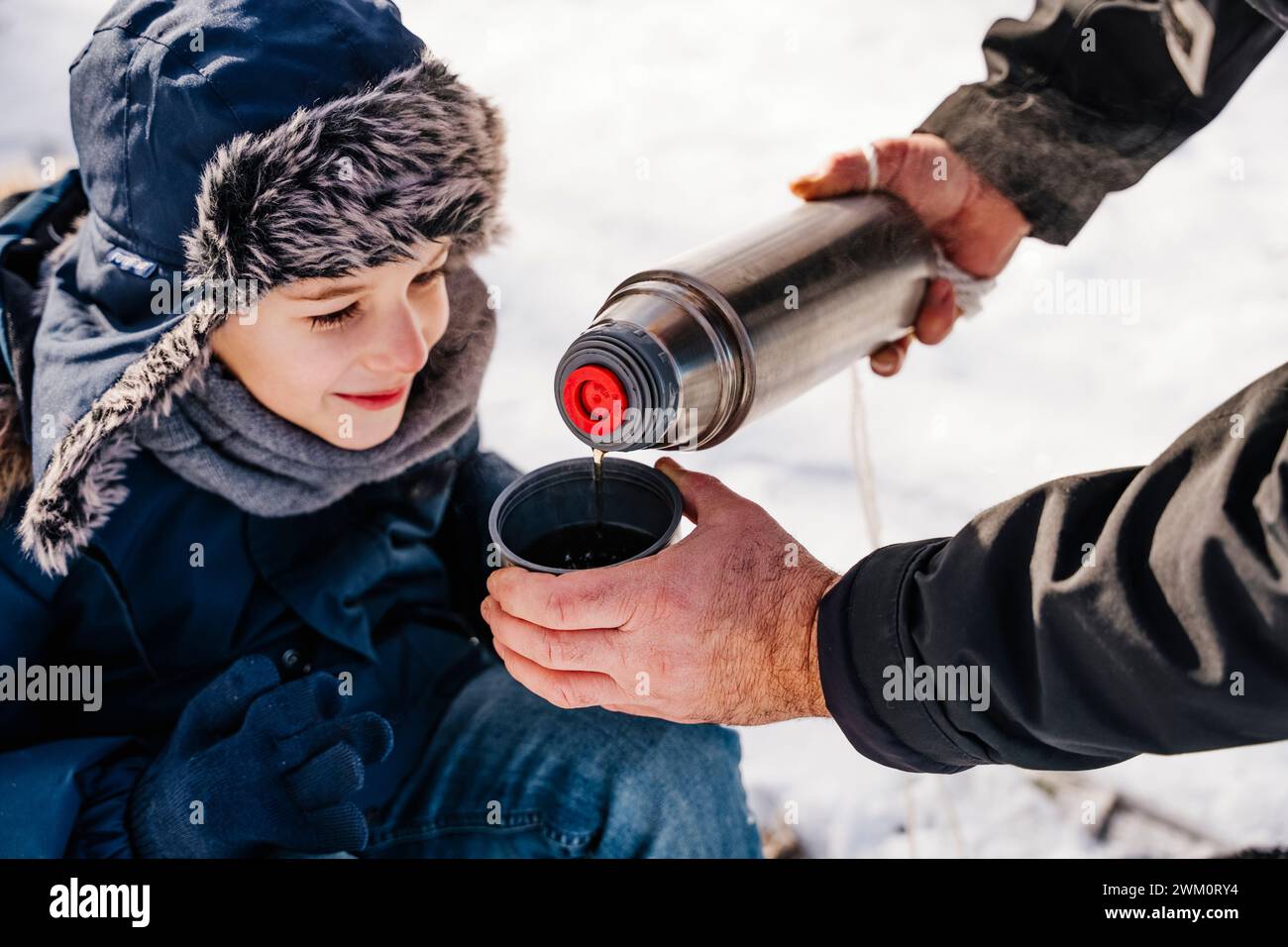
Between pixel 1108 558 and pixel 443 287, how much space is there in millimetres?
964

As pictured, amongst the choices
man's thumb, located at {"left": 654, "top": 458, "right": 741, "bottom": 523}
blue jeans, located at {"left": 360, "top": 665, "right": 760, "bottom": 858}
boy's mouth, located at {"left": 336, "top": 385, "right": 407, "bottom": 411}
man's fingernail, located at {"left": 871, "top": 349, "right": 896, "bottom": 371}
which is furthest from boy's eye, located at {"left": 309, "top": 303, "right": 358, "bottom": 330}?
man's fingernail, located at {"left": 871, "top": 349, "right": 896, "bottom": 371}

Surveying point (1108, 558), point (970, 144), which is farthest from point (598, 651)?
point (970, 144)

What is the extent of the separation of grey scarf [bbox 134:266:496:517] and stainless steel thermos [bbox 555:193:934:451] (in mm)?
371

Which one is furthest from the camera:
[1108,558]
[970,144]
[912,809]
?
[912,809]

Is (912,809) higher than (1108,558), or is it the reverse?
(1108,558)

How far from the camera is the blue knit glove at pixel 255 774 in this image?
135 centimetres

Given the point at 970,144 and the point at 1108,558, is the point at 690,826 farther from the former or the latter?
the point at 970,144

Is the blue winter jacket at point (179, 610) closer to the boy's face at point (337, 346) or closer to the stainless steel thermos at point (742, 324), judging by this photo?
the boy's face at point (337, 346)

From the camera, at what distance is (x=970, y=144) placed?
187 centimetres

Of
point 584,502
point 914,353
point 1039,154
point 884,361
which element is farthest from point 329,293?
point 914,353

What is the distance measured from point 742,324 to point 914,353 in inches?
66.4

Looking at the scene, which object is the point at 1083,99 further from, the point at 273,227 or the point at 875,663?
the point at 273,227

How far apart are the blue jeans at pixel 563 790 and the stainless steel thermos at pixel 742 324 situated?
20.8 inches

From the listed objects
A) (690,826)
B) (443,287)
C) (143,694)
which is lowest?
(690,826)
